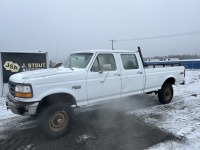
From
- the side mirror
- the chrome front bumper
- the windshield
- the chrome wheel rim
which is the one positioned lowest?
the chrome wheel rim

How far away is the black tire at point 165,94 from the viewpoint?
8452 millimetres

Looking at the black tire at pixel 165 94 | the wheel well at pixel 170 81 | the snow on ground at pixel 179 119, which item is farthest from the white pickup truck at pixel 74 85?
the snow on ground at pixel 179 119

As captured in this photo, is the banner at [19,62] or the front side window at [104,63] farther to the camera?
the banner at [19,62]

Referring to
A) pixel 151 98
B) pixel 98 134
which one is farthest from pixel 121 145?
pixel 151 98

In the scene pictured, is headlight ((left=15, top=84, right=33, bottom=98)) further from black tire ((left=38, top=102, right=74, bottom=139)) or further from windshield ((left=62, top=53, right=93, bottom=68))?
windshield ((left=62, top=53, right=93, bottom=68))

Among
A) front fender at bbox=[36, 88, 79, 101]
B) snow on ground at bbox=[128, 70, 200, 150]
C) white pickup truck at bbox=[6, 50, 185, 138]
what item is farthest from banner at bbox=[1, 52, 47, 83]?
front fender at bbox=[36, 88, 79, 101]

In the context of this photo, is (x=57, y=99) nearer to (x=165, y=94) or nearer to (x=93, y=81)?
(x=93, y=81)

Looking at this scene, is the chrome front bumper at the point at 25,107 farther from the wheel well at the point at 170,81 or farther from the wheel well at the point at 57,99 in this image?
the wheel well at the point at 170,81

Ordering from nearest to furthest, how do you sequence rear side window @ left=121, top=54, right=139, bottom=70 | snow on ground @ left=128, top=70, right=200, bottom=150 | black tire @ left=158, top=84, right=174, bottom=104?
snow on ground @ left=128, top=70, right=200, bottom=150, rear side window @ left=121, top=54, right=139, bottom=70, black tire @ left=158, top=84, right=174, bottom=104

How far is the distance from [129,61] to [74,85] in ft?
8.07

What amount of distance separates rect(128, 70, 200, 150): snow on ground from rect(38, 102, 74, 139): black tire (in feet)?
7.11

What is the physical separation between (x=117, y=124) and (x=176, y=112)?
7.64ft

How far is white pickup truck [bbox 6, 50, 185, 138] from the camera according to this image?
16.7 feet

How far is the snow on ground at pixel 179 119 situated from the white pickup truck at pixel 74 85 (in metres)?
0.85
